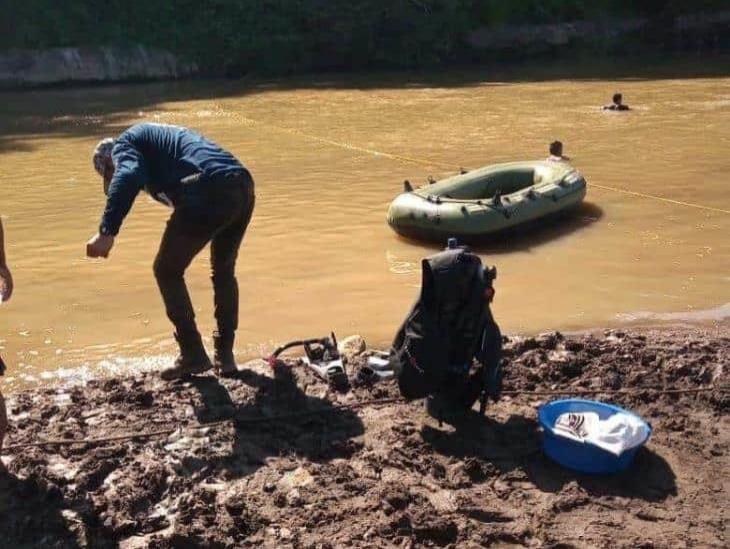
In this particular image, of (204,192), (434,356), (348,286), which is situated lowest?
(348,286)

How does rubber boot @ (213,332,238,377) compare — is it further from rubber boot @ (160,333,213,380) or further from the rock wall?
the rock wall

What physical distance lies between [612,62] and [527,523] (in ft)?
86.2

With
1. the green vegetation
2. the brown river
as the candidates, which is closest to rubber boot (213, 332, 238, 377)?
the brown river

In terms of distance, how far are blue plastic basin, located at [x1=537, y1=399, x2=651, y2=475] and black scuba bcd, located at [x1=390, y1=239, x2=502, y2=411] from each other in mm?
333

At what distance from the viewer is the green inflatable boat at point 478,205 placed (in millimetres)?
8789

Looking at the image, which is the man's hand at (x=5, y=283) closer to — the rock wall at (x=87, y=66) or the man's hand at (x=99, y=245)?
the man's hand at (x=99, y=245)

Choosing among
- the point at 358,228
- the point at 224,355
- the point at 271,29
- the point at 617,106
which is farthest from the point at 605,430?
the point at 271,29

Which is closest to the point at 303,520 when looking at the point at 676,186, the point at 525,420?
the point at 525,420

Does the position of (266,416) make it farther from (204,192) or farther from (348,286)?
(348,286)

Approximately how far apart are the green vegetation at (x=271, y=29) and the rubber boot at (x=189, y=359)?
23.5 meters

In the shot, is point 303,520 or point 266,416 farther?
point 266,416

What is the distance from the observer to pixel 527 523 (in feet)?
12.5

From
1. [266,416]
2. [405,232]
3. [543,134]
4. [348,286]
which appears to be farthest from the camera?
[543,134]

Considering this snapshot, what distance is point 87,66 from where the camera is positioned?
25.9 metres
